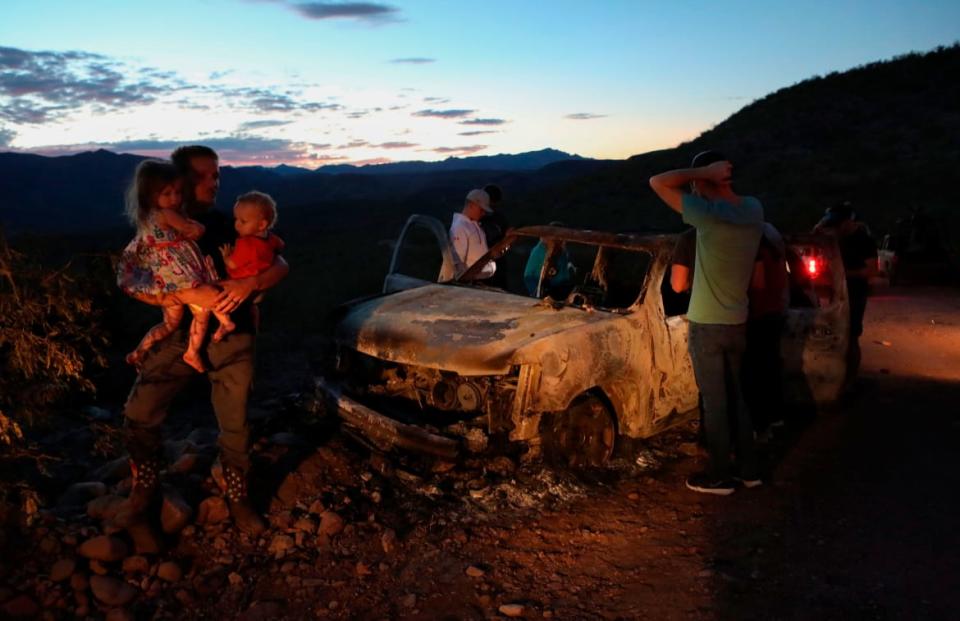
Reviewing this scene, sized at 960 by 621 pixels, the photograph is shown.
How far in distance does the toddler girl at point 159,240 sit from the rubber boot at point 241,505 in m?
1.01

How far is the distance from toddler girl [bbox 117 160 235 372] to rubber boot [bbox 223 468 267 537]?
101 centimetres

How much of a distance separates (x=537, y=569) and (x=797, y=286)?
11.4 feet

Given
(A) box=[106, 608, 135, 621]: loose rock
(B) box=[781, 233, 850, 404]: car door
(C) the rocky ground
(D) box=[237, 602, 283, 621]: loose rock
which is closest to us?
(A) box=[106, 608, 135, 621]: loose rock

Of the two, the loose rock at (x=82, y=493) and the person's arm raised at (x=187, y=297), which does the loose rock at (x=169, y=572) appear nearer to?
the loose rock at (x=82, y=493)

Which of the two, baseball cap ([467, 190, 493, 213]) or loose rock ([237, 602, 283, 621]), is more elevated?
baseball cap ([467, 190, 493, 213])

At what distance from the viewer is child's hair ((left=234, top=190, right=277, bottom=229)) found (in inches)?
147

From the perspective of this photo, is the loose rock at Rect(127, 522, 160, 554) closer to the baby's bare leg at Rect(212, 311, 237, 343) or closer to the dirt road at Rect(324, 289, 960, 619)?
the baby's bare leg at Rect(212, 311, 237, 343)

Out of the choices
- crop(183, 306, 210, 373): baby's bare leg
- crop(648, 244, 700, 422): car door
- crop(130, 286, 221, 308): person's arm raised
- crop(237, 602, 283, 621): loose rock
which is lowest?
crop(237, 602, 283, 621): loose rock

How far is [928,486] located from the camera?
16.4 feet

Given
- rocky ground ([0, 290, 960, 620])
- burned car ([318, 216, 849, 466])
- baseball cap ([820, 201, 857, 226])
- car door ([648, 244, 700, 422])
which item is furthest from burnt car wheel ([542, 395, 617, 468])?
baseball cap ([820, 201, 857, 226])

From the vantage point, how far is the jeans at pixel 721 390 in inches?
181

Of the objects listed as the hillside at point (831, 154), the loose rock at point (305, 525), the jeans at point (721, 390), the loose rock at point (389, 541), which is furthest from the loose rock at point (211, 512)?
the hillside at point (831, 154)

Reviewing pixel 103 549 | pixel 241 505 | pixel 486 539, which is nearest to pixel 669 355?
pixel 486 539

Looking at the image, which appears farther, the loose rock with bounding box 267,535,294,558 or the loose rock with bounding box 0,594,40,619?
the loose rock with bounding box 267,535,294,558
